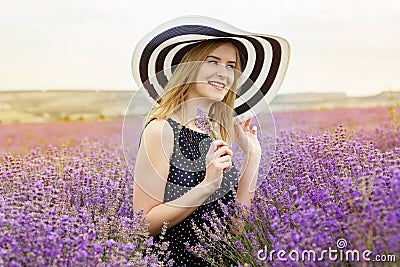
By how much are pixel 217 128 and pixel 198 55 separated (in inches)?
14.5

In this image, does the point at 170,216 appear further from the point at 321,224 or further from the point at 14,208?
the point at 321,224

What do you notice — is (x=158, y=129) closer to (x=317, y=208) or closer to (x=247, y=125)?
(x=247, y=125)

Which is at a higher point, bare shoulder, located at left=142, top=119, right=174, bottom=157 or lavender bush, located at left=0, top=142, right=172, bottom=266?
bare shoulder, located at left=142, top=119, right=174, bottom=157

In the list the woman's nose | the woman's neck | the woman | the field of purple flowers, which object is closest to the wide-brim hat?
the woman

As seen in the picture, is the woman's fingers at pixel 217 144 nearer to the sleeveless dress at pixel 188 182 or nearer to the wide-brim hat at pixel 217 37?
the sleeveless dress at pixel 188 182

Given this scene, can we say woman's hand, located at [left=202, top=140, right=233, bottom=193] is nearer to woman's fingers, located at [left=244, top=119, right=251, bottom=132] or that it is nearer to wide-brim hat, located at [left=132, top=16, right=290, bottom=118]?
woman's fingers, located at [left=244, top=119, right=251, bottom=132]

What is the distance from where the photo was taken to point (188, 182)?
2.72m

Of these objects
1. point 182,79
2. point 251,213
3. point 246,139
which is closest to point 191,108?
point 182,79

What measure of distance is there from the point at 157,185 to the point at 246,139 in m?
0.45

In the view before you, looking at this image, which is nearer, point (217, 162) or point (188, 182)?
point (217, 162)

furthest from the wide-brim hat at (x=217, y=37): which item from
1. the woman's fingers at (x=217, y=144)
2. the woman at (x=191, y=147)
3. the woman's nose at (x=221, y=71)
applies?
the woman's fingers at (x=217, y=144)

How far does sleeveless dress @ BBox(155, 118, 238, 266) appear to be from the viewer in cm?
270

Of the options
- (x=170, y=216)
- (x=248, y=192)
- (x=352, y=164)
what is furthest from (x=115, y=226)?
(x=352, y=164)

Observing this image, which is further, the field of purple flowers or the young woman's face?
the young woman's face
